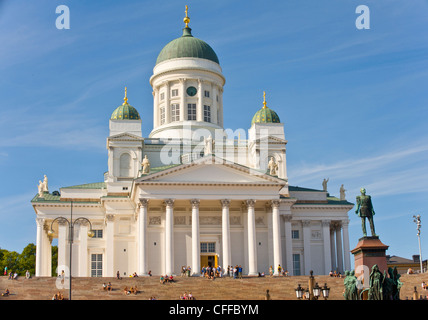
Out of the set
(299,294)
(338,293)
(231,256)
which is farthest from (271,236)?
(299,294)

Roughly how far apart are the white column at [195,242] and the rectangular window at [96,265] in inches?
458

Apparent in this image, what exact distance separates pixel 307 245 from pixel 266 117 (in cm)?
1380

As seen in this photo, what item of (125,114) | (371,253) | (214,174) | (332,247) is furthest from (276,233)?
(371,253)

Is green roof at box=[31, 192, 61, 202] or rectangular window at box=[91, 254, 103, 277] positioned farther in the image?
green roof at box=[31, 192, 61, 202]

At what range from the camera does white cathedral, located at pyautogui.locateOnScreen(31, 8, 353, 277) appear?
61.3 meters

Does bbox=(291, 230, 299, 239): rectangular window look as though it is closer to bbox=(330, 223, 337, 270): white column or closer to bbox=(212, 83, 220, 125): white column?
bbox=(330, 223, 337, 270): white column

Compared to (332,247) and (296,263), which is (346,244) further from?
(296,263)

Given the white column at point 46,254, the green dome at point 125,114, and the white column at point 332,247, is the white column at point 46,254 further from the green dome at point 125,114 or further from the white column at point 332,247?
the white column at point 332,247

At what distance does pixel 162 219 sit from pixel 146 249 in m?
4.18

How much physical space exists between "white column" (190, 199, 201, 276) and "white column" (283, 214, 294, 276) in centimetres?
1060

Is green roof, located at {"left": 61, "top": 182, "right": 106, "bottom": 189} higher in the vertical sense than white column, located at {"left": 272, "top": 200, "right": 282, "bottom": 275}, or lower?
higher

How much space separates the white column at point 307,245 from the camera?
69188 mm

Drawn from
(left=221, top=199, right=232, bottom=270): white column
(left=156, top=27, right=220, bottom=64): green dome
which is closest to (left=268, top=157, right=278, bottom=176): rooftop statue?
(left=221, top=199, right=232, bottom=270): white column
